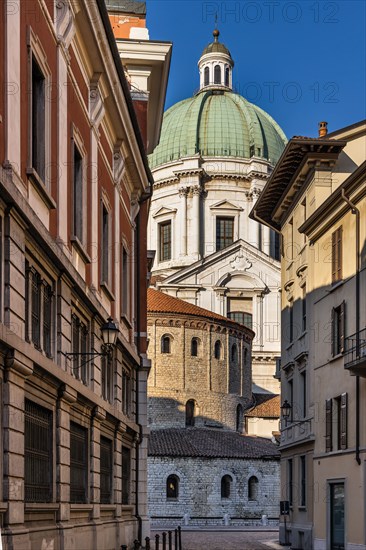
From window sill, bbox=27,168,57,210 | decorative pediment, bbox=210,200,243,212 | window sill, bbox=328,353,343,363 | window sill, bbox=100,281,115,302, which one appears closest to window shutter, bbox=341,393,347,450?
window sill, bbox=328,353,343,363

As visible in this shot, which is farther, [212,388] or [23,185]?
[212,388]

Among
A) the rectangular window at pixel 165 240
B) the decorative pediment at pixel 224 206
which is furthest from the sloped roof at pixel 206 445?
the decorative pediment at pixel 224 206

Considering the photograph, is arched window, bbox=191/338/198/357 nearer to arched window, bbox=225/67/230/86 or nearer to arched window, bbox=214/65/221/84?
arched window, bbox=214/65/221/84

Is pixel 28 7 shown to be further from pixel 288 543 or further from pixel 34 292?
pixel 288 543

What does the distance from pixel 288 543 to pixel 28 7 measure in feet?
88.9

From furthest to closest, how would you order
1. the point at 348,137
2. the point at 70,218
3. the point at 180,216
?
the point at 180,216 < the point at 348,137 < the point at 70,218

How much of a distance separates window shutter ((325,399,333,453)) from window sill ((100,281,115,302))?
31.0ft

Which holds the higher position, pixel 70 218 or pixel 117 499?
pixel 70 218

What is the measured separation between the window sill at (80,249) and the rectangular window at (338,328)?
11748 millimetres

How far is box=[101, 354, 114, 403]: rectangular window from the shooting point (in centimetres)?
2368

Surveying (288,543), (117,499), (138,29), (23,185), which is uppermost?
(138,29)

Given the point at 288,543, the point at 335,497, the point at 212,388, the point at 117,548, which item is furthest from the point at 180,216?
the point at 117,548

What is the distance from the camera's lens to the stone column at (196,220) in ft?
273

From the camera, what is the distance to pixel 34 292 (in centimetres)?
1543
